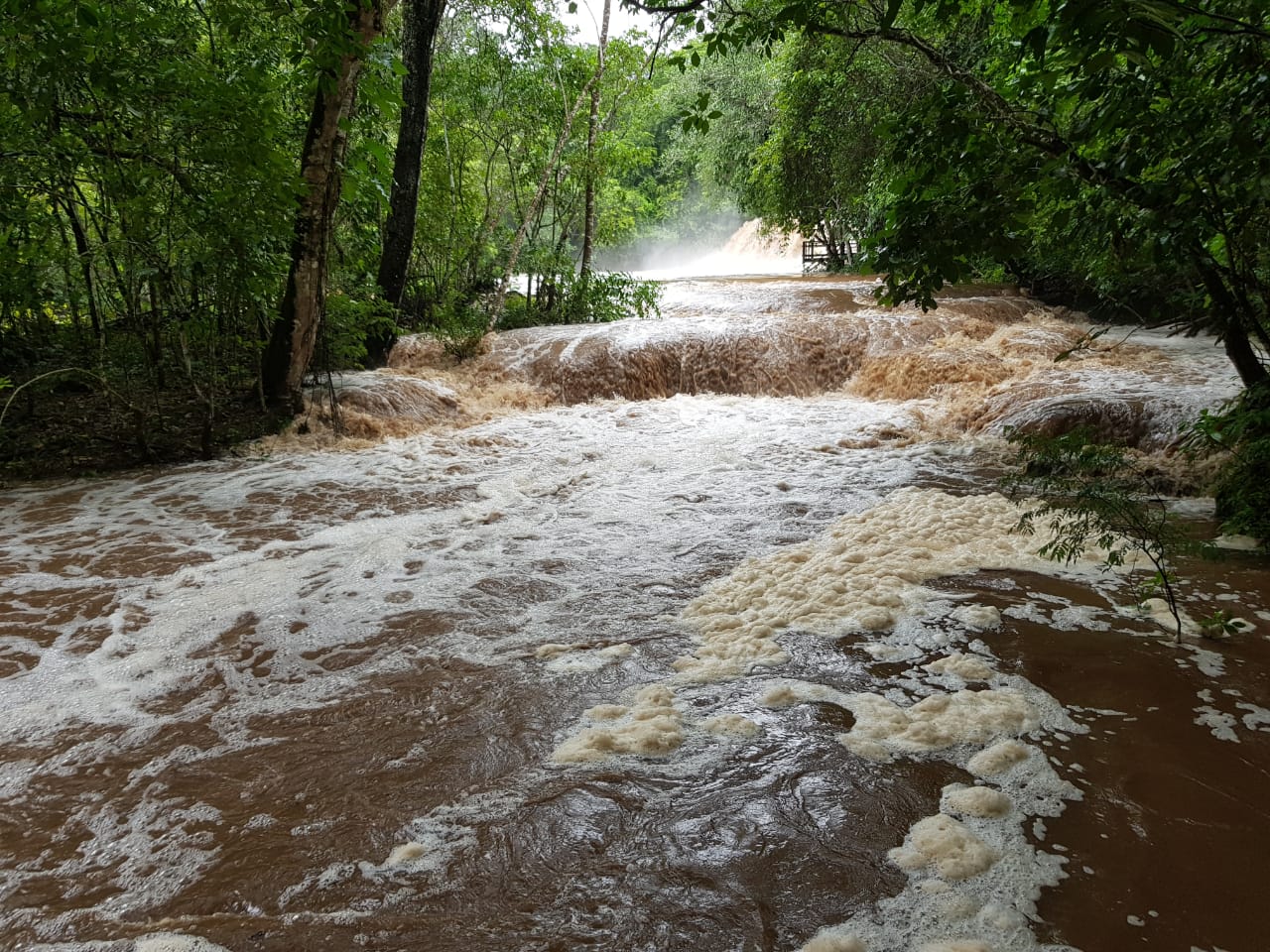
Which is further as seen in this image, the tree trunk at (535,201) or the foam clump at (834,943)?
the tree trunk at (535,201)

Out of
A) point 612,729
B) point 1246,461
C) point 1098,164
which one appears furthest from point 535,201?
point 612,729

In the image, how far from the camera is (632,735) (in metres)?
2.27

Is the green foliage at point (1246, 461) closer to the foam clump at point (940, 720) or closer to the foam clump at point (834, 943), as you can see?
the foam clump at point (940, 720)

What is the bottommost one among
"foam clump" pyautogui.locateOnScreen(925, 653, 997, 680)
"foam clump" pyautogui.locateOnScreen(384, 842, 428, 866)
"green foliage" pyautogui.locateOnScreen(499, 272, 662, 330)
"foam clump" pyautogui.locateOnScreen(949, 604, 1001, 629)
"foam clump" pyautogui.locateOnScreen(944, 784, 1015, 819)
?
"foam clump" pyautogui.locateOnScreen(384, 842, 428, 866)

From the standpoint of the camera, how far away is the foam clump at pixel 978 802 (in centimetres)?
185

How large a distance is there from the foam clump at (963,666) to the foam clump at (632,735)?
1003 millimetres

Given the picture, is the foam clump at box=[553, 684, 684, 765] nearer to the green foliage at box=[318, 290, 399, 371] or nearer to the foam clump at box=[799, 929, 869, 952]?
the foam clump at box=[799, 929, 869, 952]

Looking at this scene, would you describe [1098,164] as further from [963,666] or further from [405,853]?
[405,853]

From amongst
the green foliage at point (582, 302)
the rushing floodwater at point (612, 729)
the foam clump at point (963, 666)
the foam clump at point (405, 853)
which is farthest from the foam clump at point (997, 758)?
the green foliage at point (582, 302)

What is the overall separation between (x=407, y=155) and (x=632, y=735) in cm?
815

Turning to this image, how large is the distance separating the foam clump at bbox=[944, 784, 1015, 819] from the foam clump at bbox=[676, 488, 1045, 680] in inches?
35.6

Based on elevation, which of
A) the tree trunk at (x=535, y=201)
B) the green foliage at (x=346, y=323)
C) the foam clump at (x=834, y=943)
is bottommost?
the foam clump at (x=834, y=943)

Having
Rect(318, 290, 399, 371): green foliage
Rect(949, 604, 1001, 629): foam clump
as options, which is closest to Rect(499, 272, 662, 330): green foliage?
Rect(318, 290, 399, 371): green foliage

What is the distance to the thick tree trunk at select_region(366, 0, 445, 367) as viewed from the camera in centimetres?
798
